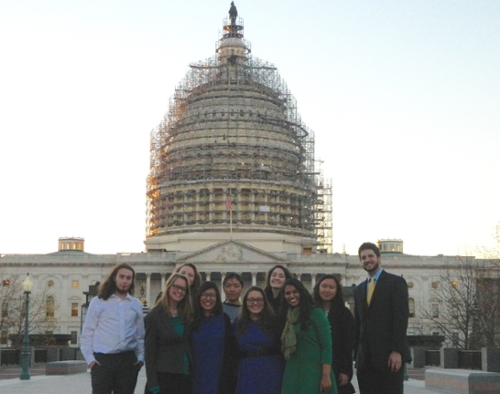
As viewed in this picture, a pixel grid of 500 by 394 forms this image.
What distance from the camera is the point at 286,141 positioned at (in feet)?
437

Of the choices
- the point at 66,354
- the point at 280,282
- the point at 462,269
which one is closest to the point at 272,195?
the point at 462,269

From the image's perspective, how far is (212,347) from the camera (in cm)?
1439

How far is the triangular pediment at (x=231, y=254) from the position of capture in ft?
383

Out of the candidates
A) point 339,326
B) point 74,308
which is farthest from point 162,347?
point 74,308

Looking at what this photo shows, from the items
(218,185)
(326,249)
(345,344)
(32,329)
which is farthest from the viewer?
(326,249)

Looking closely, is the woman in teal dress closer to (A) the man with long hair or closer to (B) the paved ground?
(A) the man with long hair

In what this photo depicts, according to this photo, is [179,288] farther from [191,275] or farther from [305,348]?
[305,348]

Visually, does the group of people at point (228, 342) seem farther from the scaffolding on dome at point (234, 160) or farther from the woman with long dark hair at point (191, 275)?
the scaffolding on dome at point (234, 160)

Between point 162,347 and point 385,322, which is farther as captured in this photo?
point 385,322

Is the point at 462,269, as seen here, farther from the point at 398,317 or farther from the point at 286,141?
the point at 398,317

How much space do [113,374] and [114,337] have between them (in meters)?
0.62

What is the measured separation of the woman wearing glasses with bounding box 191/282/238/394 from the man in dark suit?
2506 millimetres

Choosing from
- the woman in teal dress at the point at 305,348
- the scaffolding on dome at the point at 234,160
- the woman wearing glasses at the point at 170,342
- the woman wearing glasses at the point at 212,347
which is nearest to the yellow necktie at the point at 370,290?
the woman in teal dress at the point at 305,348

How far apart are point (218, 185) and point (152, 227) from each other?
13408mm
